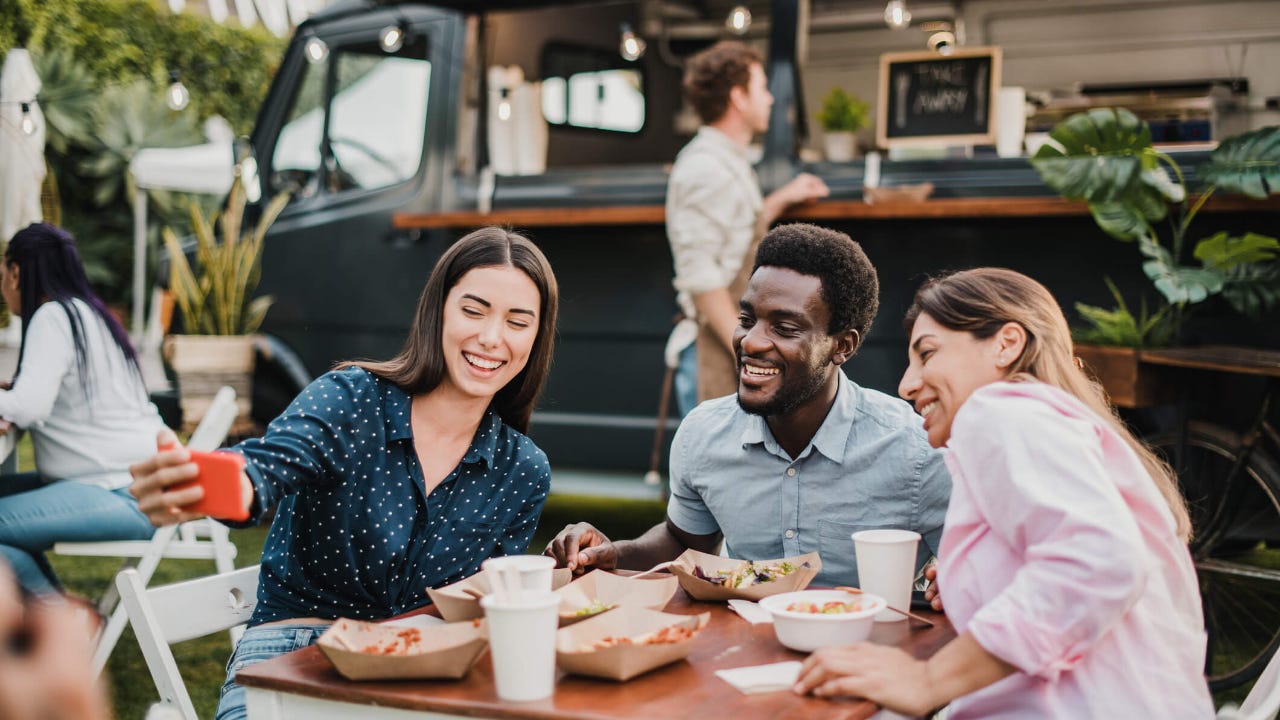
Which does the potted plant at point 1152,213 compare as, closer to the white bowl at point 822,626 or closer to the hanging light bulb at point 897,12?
the hanging light bulb at point 897,12

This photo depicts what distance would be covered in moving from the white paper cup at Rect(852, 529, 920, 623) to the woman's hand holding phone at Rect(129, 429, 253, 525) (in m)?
0.92

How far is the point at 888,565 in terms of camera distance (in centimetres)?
193

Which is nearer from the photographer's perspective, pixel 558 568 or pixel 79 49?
pixel 558 568

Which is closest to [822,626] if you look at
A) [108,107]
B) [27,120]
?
[27,120]

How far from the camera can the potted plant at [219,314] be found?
605cm

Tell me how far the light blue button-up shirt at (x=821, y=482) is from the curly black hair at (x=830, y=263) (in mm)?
154

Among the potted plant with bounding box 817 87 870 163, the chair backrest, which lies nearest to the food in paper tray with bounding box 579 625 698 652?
the chair backrest

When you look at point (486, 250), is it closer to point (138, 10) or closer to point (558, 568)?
point (558, 568)

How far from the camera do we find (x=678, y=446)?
263cm

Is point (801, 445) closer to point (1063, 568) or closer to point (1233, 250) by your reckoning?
point (1063, 568)

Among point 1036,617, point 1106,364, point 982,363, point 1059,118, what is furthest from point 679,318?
point 1036,617

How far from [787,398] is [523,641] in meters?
1.11

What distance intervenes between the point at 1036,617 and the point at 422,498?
1.18m

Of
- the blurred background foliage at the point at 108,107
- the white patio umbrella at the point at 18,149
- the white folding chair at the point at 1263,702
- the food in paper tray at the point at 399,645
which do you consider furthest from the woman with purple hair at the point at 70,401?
the blurred background foliage at the point at 108,107
